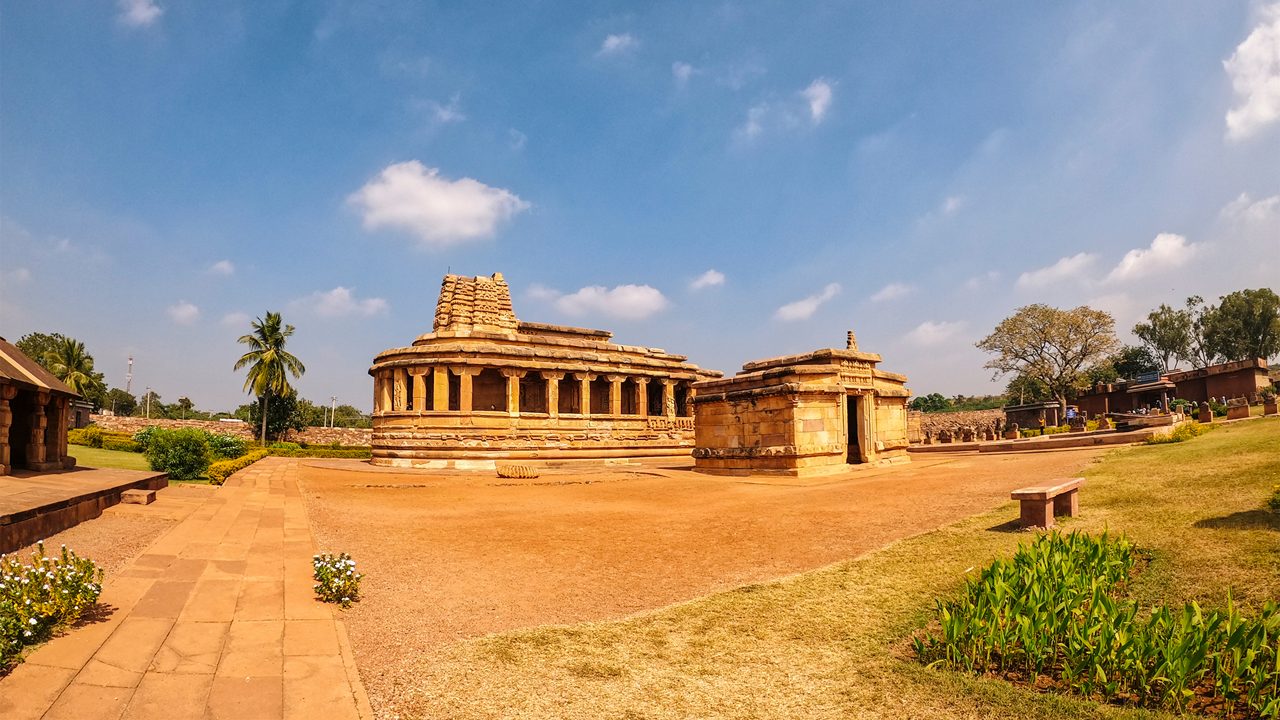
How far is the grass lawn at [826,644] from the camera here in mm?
4758

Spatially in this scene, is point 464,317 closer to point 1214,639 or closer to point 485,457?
point 485,457

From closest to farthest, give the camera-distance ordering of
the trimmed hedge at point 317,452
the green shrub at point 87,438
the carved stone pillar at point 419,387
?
the carved stone pillar at point 419,387
the green shrub at point 87,438
the trimmed hedge at point 317,452

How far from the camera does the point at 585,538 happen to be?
10766 mm

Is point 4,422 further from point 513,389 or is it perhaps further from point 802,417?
point 513,389

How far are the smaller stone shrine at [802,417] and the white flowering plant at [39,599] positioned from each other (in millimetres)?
16068

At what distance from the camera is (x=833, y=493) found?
47.9 feet

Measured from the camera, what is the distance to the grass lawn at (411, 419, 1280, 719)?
4.76 metres

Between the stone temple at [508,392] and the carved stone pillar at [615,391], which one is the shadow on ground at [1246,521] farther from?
the carved stone pillar at [615,391]

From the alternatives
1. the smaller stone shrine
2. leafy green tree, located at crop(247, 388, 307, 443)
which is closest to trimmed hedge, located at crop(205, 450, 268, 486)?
the smaller stone shrine

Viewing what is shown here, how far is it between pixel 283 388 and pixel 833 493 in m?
40.9

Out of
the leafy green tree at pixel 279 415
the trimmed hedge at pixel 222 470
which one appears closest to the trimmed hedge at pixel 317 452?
the leafy green tree at pixel 279 415

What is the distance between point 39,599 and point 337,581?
7.87 ft

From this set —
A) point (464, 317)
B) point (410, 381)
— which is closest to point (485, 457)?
point (410, 381)

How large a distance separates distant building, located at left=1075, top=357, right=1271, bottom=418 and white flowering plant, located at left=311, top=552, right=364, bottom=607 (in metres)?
43.3
